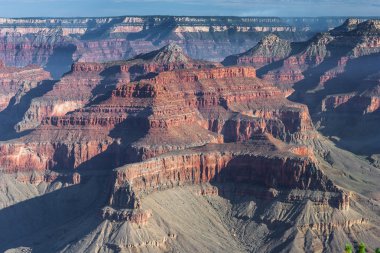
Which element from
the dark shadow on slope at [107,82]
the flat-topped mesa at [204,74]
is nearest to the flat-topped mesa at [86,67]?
the dark shadow on slope at [107,82]

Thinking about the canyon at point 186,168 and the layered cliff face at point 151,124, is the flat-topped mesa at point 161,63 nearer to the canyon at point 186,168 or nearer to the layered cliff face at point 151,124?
the canyon at point 186,168

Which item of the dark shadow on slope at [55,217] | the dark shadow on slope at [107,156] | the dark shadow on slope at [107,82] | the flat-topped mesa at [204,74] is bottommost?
the dark shadow on slope at [55,217]

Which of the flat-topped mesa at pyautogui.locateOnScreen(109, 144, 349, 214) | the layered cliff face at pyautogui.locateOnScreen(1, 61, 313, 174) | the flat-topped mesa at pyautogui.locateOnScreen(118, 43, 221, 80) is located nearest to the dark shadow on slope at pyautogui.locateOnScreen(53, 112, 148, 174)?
the layered cliff face at pyautogui.locateOnScreen(1, 61, 313, 174)

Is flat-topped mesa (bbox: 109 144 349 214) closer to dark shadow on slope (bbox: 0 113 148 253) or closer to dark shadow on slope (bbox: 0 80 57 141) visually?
dark shadow on slope (bbox: 0 113 148 253)

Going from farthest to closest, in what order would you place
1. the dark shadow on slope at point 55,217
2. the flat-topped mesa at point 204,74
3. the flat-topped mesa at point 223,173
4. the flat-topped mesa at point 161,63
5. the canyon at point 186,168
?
1. the flat-topped mesa at point 161,63
2. the flat-topped mesa at point 204,74
3. the flat-topped mesa at point 223,173
4. the dark shadow on slope at point 55,217
5. the canyon at point 186,168

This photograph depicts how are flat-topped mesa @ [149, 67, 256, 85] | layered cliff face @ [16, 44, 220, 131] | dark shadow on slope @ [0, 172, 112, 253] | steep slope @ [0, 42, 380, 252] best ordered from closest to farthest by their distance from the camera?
steep slope @ [0, 42, 380, 252] → dark shadow on slope @ [0, 172, 112, 253] → flat-topped mesa @ [149, 67, 256, 85] → layered cliff face @ [16, 44, 220, 131]

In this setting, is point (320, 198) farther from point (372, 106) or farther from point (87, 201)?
point (372, 106)

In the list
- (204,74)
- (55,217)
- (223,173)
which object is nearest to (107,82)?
(204,74)

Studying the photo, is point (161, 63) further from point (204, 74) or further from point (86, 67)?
point (204, 74)
